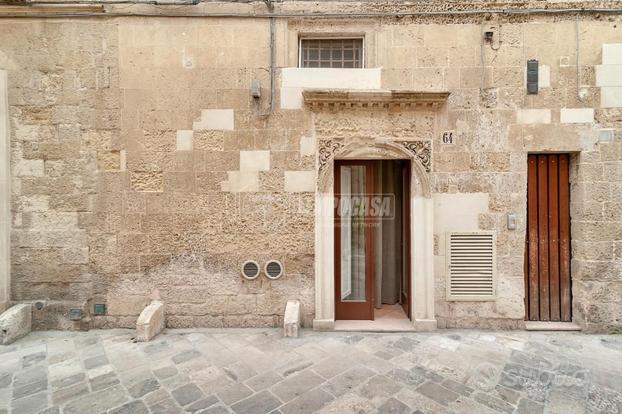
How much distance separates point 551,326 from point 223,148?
516 centimetres

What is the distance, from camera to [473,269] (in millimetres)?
4039

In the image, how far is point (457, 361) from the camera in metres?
3.21

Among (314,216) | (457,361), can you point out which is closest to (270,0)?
(314,216)

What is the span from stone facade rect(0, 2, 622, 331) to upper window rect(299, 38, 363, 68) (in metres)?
0.19

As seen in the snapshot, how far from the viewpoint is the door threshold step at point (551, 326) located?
3.97 m

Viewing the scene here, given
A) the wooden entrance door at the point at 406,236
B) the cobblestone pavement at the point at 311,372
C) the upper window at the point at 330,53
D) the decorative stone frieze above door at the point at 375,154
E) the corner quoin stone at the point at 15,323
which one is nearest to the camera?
the cobblestone pavement at the point at 311,372

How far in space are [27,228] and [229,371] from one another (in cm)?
353

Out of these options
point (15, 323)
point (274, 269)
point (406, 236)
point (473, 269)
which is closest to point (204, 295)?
point (274, 269)

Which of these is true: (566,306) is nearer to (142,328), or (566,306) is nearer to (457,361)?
(457,361)

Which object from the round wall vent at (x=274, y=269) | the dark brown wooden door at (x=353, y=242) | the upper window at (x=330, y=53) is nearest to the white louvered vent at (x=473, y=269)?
the dark brown wooden door at (x=353, y=242)

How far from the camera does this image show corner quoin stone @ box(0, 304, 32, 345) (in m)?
3.66

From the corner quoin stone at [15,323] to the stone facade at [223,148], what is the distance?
→ 12 cm

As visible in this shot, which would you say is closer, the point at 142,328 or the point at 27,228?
the point at 142,328

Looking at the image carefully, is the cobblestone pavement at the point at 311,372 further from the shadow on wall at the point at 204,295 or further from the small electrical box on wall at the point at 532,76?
the small electrical box on wall at the point at 532,76
